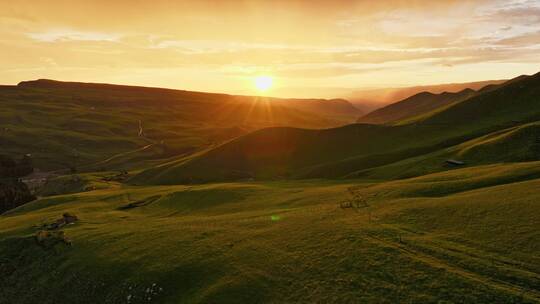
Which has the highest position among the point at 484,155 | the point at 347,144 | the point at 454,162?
the point at 484,155

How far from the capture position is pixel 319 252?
34.6 m

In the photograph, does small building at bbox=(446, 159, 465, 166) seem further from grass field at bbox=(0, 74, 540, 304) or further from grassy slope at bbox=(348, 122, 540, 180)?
grass field at bbox=(0, 74, 540, 304)

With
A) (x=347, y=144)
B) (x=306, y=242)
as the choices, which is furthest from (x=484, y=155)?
(x=347, y=144)

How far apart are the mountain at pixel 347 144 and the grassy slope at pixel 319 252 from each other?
45.7 meters

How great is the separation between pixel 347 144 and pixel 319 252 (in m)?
97.6

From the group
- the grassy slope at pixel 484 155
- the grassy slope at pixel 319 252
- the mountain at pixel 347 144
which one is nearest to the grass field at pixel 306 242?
the grassy slope at pixel 319 252

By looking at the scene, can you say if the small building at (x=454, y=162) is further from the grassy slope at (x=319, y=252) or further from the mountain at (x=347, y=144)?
the mountain at (x=347, y=144)

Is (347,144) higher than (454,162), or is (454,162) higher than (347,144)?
(454,162)

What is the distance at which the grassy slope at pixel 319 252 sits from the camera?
27.6 metres

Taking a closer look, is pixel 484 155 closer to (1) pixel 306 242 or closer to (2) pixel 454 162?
(2) pixel 454 162

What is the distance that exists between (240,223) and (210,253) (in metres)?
9.82

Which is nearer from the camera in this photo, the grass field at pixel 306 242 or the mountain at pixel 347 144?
the grass field at pixel 306 242

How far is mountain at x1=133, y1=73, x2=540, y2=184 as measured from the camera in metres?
104

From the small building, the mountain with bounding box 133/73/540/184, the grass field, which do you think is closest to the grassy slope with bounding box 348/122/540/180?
the grass field
